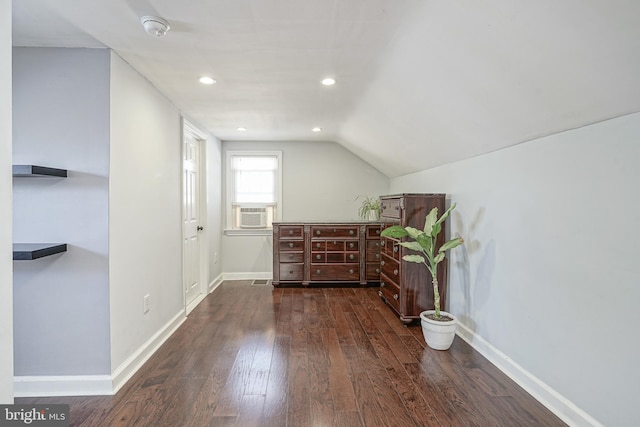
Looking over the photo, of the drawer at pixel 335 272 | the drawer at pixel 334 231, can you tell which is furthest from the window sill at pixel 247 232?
the drawer at pixel 335 272

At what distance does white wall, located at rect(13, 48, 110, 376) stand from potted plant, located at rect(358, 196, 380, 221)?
12.3ft

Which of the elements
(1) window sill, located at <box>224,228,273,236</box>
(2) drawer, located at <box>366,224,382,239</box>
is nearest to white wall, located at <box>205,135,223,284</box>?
(1) window sill, located at <box>224,228,273,236</box>

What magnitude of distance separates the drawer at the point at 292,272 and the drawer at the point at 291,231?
419 mm

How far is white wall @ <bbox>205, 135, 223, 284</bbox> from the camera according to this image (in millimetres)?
4535

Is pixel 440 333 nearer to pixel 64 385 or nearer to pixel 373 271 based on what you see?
pixel 373 271

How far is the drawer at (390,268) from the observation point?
11.7 ft

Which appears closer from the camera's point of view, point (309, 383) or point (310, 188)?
point (309, 383)

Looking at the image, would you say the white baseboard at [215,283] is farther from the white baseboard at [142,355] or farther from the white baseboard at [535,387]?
the white baseboard at [535,387]

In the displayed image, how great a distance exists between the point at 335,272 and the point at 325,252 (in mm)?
321

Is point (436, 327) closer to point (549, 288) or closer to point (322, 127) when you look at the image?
point (549, 288)

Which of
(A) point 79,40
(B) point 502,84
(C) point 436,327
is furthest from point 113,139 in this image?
(C) point 436,327

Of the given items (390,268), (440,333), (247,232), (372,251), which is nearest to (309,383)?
(440,333)

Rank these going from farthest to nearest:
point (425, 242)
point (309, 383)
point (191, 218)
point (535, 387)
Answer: point (191, 218) < point (425, 242) < point (309, 383) < point (535, 387)

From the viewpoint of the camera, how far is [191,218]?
4051mm
